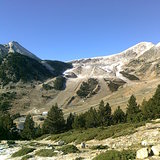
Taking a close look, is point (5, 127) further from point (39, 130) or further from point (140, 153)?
point (140, 153)

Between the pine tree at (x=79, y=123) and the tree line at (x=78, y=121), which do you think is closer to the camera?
the tree line at (x=78, y=121)

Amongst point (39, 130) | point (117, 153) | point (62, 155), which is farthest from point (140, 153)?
point (39, 130)

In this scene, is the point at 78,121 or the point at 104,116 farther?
the point at 104,116

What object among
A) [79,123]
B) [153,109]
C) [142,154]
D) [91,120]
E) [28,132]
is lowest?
[28,132]

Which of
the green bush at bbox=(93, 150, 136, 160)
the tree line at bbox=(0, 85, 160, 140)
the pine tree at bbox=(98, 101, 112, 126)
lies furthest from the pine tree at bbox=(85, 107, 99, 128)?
the green bush at bbox=(93, 150, 136, 160)

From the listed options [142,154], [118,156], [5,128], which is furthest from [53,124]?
[142,154]

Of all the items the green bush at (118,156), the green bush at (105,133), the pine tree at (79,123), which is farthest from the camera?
the pine tree at (79,123)

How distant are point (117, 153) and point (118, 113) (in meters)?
77.0

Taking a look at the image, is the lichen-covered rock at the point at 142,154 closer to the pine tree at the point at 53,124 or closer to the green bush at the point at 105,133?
the green bush at the point at 105,133

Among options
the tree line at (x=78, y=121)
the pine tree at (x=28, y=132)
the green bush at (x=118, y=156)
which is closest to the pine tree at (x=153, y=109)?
the tree line at (x=78, y=121)

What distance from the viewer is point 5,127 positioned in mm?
93312

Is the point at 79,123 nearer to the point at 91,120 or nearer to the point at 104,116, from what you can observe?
the point at 91,120

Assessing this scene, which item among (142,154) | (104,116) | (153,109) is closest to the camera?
(142,154)

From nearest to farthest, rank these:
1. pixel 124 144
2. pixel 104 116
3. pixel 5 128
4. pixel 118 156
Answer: pixel 118 156 → pixel 124 144 → pixel 104 116 → pixel 5 128
